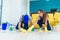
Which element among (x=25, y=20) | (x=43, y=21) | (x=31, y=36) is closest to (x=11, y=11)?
(x=25, y=20)

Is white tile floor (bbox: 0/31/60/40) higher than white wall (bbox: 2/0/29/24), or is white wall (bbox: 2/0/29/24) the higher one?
white wall (bbox: 2/0/29/24)

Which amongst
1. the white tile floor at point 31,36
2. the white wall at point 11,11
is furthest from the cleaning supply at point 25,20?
the white wall at point 11,11

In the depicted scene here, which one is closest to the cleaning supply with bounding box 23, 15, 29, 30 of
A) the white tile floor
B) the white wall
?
the white tile floor

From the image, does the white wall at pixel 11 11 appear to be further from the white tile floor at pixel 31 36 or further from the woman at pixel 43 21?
the white tile floor at pixel 31 36

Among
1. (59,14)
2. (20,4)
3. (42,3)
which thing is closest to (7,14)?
(20,4)

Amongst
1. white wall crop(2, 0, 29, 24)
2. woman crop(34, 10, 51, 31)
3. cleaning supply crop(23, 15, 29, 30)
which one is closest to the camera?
cleaning supply crop(23, 15, 29, 30)

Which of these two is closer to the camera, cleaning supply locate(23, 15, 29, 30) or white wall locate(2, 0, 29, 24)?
cleaning supply locate(23, 15, 29, 30)

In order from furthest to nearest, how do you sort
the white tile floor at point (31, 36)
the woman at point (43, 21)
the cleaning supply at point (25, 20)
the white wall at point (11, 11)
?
the white wall at point (11, 11), the woman at point (43, 21), the cleaning supply at point (25, 20), the white tile floor at point (31, 36)

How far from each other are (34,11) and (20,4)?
0.98 meters

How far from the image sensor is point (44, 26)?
6.23 meters

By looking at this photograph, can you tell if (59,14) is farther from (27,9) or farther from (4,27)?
(4,27)

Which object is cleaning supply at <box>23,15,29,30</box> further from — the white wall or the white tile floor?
the white wall

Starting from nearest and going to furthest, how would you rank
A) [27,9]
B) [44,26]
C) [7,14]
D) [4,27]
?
1. [44,26]
2. [4,27]
3. [7,14]
4. [27,9]

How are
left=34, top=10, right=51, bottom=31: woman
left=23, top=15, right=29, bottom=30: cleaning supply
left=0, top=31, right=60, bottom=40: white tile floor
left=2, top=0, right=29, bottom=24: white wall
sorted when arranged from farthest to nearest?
left=2, top=0, right=29, bottom=24: white wall < left=34, top=10, right=51, bottom=31: woman < left=23, top=15, right=29, bottom=30: cleaning supply < left=0, top=31, right=60, bottom=40: white tile floor
